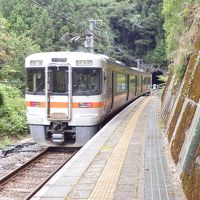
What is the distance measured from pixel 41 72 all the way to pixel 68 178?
735 centimetres

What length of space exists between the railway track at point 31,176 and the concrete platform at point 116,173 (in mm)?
953

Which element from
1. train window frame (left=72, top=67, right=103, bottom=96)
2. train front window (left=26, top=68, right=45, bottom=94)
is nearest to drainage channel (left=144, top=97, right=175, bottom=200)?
train window frame (left=72, top=67, right=103, bottom=96)

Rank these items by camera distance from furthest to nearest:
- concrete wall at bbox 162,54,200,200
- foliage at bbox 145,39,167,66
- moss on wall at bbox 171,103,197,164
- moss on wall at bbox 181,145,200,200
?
foliage at bbox 145,39,167,66 → moss on wall at bbox 171,103,197,164 → concrete wall at bbox 162,54,200,200 → moss on wall at bbox 181,145,200,200

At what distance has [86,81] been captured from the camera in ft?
50.1

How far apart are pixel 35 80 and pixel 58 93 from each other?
3.04 ft

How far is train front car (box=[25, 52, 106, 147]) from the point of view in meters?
15.0

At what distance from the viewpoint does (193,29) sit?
12.9 meters

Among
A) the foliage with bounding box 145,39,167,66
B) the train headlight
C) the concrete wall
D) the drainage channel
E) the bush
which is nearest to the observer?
the concrete wall

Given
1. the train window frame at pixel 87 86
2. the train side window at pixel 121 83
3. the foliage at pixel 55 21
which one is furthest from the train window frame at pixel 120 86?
the foliage at pixel 55 21

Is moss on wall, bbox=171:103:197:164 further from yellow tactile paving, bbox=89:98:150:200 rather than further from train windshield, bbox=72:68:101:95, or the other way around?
train windshield, bbox=72:68:101:95

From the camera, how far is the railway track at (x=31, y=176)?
9.89 m

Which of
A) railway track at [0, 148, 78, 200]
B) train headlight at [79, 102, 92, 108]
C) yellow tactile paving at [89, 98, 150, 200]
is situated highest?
train headlight at [79, 102, 92, 108]

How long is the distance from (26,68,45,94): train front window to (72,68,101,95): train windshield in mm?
1001

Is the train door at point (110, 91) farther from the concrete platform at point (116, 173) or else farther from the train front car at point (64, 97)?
the concrete platform at point (116, 173)
